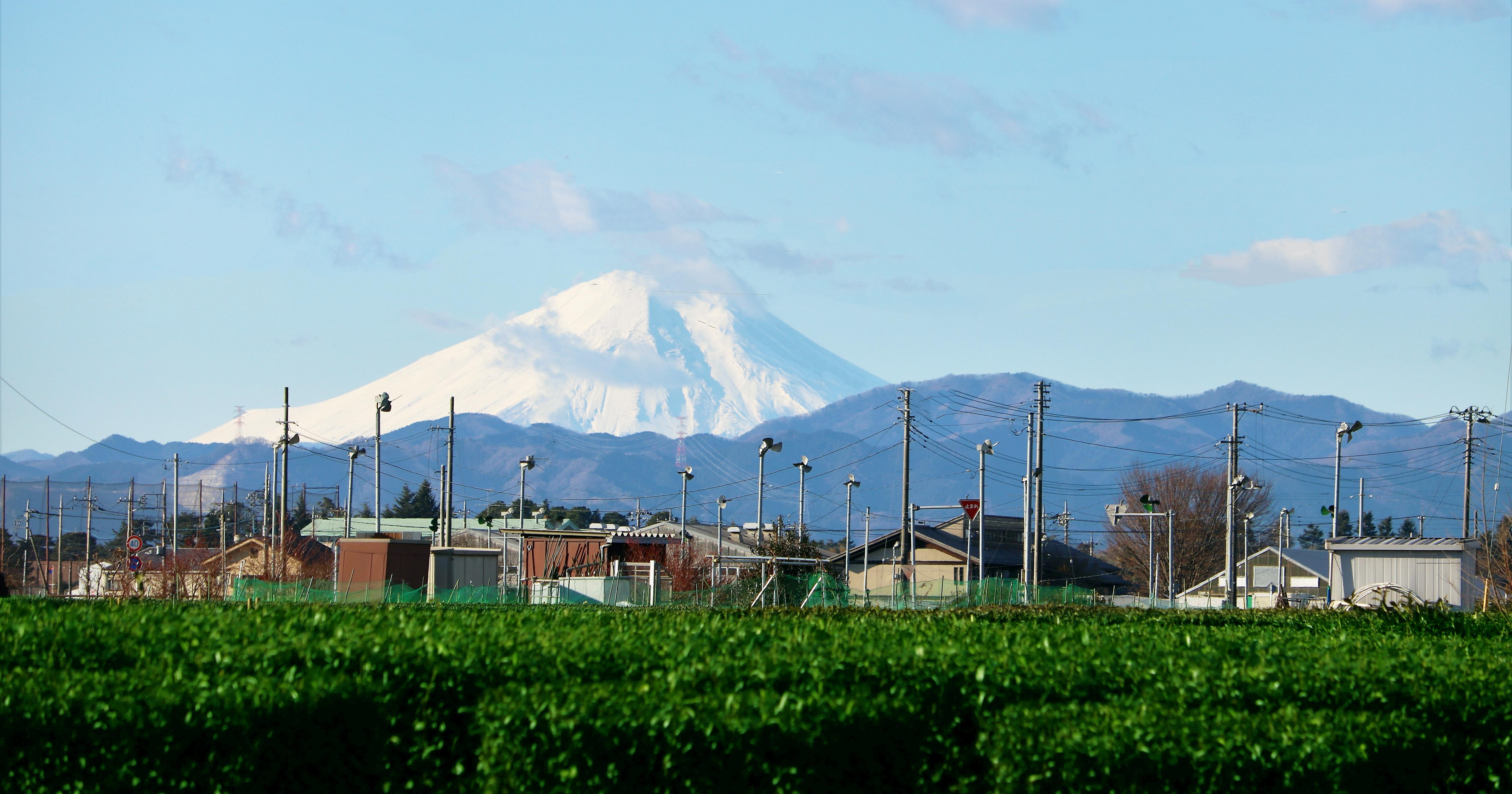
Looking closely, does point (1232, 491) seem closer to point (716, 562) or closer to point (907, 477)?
point (907, 477)

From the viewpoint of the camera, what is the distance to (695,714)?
345 inches

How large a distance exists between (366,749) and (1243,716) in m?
6.16

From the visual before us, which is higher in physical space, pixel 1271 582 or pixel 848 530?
pixel 848 530

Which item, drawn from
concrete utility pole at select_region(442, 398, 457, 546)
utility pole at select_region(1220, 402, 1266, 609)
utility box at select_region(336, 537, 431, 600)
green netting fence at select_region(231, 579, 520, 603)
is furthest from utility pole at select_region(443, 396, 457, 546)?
utility pole at select_region(1220, 402, 1266, 609)

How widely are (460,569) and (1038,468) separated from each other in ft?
82.3

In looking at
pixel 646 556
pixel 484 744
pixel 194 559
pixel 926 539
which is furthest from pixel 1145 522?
pixel 484 744

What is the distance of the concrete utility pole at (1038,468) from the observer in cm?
5288

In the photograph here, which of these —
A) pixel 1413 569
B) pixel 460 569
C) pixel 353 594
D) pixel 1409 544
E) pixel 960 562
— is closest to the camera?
pixel 353 594

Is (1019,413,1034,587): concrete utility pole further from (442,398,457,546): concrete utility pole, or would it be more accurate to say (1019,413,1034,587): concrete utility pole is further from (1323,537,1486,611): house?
(442,398,457,546): concrete utility pole

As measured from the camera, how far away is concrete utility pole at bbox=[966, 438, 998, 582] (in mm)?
50469

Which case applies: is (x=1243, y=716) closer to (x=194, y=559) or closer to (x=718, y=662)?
(x=718, y=662)

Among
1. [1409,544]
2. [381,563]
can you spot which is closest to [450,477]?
[381,563]

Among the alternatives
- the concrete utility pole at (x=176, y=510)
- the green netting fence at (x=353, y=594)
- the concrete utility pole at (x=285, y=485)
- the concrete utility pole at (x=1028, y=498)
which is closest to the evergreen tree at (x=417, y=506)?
the concrete utility pole at (x=176, y=510)

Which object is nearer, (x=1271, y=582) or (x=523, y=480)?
(x=523, y=480)
